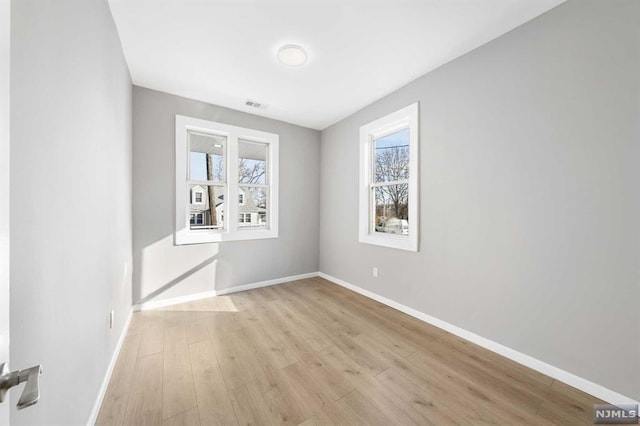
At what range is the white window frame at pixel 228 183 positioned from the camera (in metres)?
3.03

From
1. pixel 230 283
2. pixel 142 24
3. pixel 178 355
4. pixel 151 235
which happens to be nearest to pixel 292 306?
pixel 230 283

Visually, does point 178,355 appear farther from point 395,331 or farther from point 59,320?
point 395,331

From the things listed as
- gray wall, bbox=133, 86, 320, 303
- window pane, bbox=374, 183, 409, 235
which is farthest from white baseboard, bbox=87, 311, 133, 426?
window pane, bbox=374, 183, 409, 235

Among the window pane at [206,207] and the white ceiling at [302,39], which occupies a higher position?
the white ceiling at [302,39]

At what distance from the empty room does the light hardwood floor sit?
2cm

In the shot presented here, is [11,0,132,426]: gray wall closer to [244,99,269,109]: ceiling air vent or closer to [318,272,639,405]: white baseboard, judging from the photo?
[244,99,269,109]: ceiling air vent

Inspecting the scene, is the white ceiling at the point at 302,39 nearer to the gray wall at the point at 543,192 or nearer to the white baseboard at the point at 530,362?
the gray wall at the point at 543,192

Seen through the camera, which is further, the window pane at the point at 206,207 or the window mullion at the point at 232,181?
the window mullion at the point at 232,181

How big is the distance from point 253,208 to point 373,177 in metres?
1.91

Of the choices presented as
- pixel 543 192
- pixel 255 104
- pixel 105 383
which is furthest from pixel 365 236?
pixel 105 383

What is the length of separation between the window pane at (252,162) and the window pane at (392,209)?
1842 mm

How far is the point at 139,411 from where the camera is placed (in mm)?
1432

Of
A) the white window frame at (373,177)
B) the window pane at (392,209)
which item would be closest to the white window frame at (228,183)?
the white window frame at (373,177)

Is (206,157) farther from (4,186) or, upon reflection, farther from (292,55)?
(4,186)
